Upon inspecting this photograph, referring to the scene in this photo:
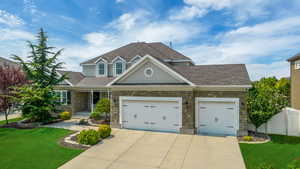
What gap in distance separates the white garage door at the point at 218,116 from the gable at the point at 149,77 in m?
2.43

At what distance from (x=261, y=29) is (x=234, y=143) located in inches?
381

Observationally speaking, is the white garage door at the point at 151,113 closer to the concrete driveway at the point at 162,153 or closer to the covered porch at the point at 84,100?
the concrete driveway at the point at 162,153

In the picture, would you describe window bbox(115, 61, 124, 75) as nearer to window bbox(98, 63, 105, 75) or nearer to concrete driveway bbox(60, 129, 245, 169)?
window bbox(98, 63, 105, 75)

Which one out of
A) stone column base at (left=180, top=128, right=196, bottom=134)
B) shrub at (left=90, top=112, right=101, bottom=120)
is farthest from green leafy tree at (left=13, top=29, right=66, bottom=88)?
stone column base at (left=180, top=128, right=196, bottom=134)

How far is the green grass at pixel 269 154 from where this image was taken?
6.50 m

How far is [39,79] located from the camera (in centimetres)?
1404

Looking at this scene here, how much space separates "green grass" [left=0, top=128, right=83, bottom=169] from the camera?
6597 mm

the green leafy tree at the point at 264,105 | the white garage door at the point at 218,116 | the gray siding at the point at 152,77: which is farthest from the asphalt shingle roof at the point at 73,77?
the green leafy tree at the point at 264,105

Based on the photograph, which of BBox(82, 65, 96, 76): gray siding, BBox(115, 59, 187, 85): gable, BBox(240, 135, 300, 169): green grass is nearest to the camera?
BBox(240, 135, 300, 169): green grass

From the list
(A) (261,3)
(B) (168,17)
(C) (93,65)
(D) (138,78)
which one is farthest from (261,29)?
(C) (93,65)

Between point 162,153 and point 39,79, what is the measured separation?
1308 cm

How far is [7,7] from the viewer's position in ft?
35.7

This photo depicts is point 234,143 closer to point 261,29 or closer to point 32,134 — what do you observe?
point 261,29

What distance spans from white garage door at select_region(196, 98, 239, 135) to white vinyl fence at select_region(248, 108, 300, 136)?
2.12 m
